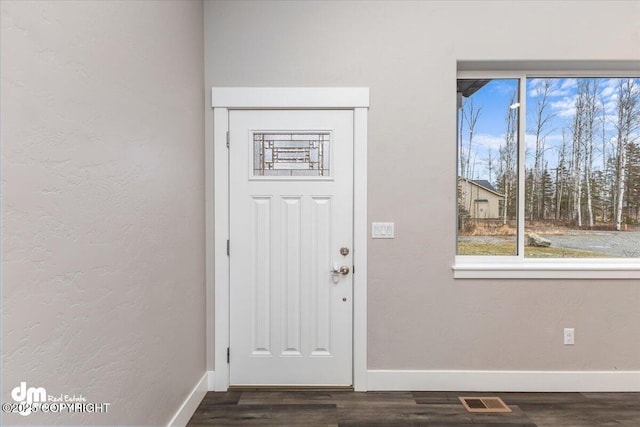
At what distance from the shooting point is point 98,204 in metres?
1.24

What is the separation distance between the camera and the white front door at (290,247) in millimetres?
2320

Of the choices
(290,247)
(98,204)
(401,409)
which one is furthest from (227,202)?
(401,409)

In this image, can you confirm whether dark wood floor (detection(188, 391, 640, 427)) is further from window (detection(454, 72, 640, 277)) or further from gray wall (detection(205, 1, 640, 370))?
window (detection(454, 72, 640, 277))

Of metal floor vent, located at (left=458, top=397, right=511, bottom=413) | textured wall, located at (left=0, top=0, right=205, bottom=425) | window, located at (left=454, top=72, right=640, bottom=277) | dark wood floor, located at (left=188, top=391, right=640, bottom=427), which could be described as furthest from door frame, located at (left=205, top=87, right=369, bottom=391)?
window, located at (left=454, top=72, right=640, bottom=277)

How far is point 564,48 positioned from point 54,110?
2866 millimetres

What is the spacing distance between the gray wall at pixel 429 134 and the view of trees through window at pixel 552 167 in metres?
0.26

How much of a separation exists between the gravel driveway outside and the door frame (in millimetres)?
1451

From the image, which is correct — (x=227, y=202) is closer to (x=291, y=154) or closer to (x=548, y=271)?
(x=291, y=154)

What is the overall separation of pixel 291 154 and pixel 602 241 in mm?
2398

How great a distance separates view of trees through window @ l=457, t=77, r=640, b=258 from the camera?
8.13 ft

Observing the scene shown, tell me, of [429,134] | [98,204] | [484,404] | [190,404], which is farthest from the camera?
[429,134]

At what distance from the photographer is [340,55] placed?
2285 mm

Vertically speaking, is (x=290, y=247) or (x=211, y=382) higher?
(x=290, y=247)

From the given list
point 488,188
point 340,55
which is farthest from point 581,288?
point 340,55
